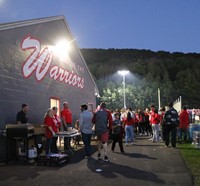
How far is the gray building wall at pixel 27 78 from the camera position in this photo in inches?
449

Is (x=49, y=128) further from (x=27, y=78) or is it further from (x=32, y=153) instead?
(x=27, y=78)

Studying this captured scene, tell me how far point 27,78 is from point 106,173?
20.8 feet

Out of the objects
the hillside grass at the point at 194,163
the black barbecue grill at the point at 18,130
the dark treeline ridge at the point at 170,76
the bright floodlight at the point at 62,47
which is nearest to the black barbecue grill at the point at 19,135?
the black barbecue grill at the point at 18,130

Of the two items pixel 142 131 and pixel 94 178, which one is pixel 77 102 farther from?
pixel 94 178

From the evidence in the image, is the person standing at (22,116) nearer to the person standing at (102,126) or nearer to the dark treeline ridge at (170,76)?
the person standing at (102,126)

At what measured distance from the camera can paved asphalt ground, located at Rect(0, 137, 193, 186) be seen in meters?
7.32

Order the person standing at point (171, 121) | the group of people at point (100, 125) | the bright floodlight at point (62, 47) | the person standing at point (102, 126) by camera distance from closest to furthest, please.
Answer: the person standing at point (102, 126) → the group of people at point (100, 125) → the person standing at point (171, 121) → the bright floodlight at point (62, 47)

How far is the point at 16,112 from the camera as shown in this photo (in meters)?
12.0

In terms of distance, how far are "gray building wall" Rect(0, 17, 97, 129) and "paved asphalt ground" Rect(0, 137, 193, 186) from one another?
8.83 ft

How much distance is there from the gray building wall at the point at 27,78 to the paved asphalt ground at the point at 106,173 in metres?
2.69

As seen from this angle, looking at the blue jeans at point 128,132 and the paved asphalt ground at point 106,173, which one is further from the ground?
the blue jeans at point 128,132

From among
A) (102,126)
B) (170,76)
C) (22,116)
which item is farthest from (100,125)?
(170,76)

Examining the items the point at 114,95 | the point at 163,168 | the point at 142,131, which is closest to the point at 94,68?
the point at 114,95

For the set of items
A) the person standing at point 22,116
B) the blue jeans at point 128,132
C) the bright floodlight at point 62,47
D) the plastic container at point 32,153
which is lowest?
the plastic container at point 32,153
